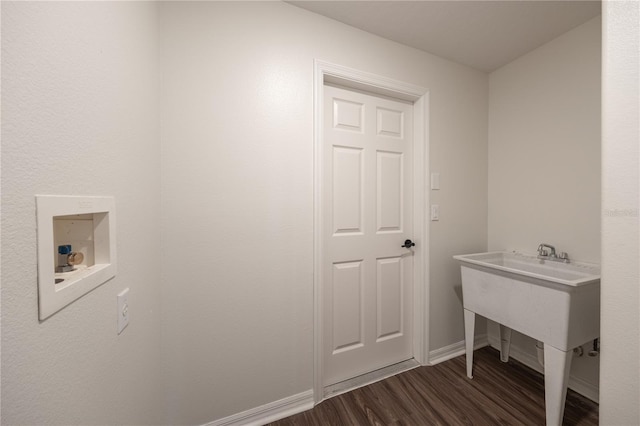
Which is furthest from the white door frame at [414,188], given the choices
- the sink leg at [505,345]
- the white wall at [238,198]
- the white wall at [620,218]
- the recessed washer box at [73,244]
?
the white wall at [620,218]

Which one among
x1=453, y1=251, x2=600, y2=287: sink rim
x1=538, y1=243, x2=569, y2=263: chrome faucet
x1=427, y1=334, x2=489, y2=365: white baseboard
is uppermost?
x1=538, y1=243, x2=569, y2=263: chrome faucet

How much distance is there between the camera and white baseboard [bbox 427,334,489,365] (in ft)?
6.21

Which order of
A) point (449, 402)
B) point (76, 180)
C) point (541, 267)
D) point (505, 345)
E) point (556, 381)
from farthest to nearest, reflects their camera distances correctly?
point (505, 345) < point (541, 267) < point (449, 402) < point (556, 381) < point (76, 180)

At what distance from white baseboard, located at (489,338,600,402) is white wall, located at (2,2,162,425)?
252cm

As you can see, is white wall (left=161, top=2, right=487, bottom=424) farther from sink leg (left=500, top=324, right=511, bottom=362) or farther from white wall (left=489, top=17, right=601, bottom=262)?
sink leg (left=500, top=324, right=511, bottom=362)

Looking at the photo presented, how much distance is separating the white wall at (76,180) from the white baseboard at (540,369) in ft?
8.27

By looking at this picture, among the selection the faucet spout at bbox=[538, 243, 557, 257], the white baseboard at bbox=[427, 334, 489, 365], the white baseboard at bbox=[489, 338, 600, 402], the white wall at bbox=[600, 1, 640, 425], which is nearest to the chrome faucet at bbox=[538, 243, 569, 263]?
the faucet spout at bbox=[538, 243, 557, 257]

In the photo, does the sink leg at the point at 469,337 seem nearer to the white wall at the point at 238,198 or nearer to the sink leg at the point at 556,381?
the sink leg at the point at 556,381

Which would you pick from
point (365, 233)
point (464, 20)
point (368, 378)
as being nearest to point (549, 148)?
point (464, 20)

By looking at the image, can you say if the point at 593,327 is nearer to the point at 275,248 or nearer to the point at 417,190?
the point at 417,190

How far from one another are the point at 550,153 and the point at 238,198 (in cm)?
229

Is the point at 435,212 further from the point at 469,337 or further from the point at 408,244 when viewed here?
the point at 469,337

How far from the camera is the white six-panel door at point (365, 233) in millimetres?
1677

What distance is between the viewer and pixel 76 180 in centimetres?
55
